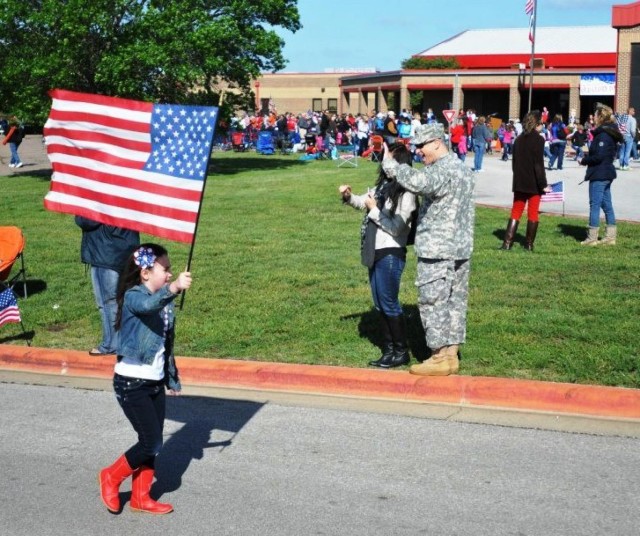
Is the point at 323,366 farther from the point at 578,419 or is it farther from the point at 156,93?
the point at 156,93

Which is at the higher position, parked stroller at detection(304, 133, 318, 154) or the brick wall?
the brick wall

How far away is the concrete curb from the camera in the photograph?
718cm

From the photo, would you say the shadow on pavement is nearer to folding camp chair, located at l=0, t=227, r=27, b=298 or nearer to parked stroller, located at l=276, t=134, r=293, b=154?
folding camp chair, located at l=0, t=227, r=27, b=298

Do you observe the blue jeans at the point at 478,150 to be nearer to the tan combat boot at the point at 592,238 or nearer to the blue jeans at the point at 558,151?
the blue jeans at the point at 558,151

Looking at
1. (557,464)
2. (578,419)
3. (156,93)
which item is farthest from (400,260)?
(156,93)

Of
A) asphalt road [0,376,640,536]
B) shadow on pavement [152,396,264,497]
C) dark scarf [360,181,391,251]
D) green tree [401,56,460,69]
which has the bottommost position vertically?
shadow on pavement [152,396,264,497]

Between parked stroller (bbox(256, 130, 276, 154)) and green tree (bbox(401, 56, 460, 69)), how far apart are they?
96.6ft

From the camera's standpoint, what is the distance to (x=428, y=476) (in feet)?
19.7

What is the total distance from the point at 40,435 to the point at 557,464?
3.57 meters

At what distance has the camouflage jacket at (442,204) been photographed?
7188 mm

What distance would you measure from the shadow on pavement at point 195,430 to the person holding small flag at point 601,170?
295 inches

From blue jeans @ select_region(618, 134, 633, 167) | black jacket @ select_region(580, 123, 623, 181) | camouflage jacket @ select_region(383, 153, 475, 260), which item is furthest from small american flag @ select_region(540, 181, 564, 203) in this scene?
blue jeans @ select_region(618, 134, 633, 167)

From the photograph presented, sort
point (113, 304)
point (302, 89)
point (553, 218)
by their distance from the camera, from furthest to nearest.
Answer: point (302, 89)
point (553, 218)
point (113, 304)

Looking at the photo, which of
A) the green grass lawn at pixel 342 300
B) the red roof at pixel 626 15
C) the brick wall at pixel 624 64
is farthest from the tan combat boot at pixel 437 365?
the brick wall at pixel 624 64
